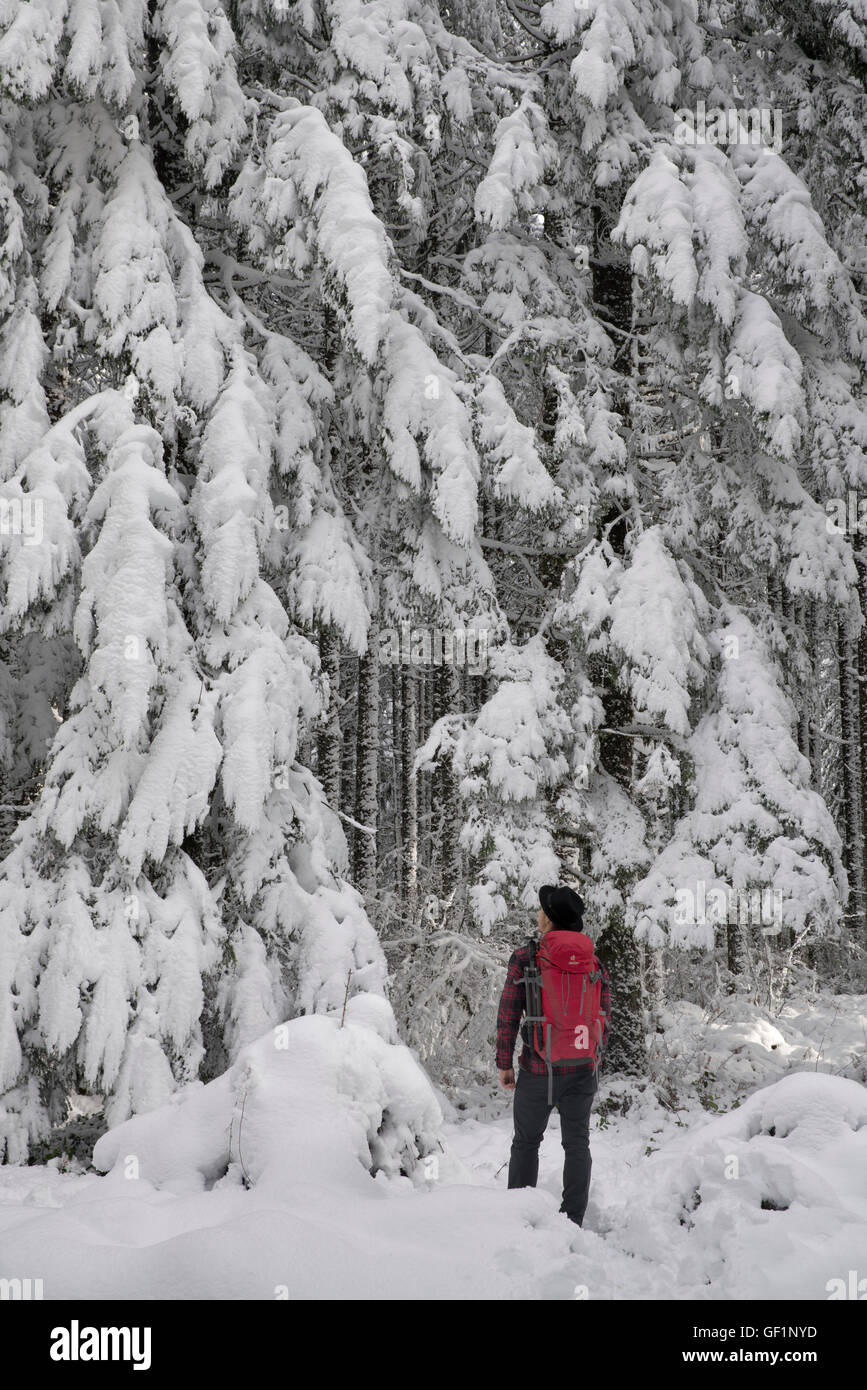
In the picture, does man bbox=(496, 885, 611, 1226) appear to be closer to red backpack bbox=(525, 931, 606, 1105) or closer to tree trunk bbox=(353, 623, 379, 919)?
red backpack bbox=(525, 931, 606, 1105)

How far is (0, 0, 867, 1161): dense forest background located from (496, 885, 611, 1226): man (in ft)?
6.72

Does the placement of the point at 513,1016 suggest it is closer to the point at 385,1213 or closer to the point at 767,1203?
the point at 767,1203

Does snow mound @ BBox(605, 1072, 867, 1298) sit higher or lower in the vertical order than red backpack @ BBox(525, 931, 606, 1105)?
lower

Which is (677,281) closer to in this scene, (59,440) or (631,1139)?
(59,440)

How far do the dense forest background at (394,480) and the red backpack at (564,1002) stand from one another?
2.22 metres

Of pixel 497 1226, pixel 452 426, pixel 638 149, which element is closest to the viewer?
pixel 497 1226

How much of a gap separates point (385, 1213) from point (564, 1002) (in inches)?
73.0

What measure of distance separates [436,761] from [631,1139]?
3738mm

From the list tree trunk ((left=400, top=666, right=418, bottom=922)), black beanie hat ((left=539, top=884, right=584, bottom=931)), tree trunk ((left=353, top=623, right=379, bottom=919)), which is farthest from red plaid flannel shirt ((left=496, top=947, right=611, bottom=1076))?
tree trunk ((left=400, top=666, right=418, bottom=922))

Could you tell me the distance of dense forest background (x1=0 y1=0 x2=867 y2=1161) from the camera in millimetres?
6684

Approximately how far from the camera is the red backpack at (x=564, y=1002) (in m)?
5.38

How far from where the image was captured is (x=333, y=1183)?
405cm

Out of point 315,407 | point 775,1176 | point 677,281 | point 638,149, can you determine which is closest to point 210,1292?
point 775,1176

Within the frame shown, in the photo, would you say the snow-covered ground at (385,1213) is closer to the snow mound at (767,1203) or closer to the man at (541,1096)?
the snow mound at (767,1203)
